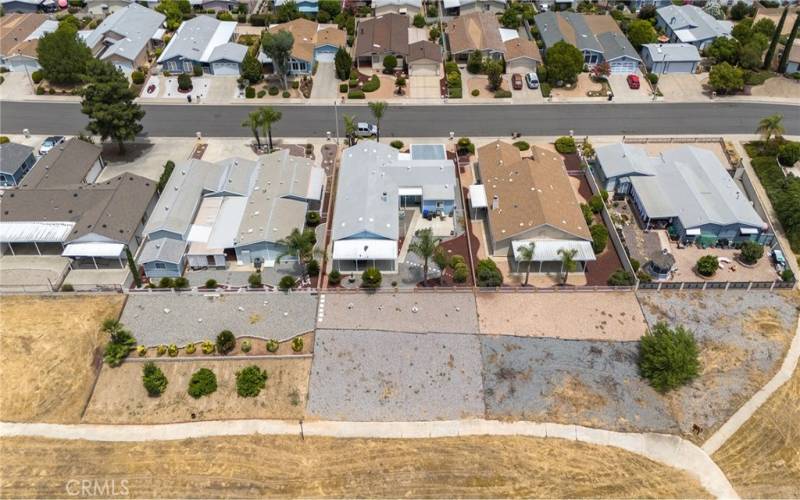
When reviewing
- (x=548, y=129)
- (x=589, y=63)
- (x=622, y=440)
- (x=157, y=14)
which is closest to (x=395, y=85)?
(x=548, y=129)

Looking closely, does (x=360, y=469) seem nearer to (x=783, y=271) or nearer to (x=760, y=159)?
(x=783, y=271)

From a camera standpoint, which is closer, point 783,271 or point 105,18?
point 783,271

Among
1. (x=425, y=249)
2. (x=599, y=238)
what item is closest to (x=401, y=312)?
(x=425, y=249)

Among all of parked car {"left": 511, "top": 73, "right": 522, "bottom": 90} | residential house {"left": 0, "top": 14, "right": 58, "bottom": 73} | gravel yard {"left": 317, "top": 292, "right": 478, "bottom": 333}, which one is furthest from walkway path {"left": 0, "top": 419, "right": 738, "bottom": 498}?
residential house {"left": 0, "top": 14, "right": 58, "bottom": 73}

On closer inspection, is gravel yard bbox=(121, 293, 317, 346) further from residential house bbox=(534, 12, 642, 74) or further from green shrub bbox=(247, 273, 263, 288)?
residential house bbox=(534, 12, 642, 74)

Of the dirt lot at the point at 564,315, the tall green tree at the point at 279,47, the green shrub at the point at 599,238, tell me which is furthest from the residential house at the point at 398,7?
the dirt lot at the point at 564,315

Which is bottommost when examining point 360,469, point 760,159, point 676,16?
point 360,469

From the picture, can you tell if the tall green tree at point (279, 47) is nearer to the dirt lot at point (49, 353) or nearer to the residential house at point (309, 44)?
the residential house at point (309, 44)
